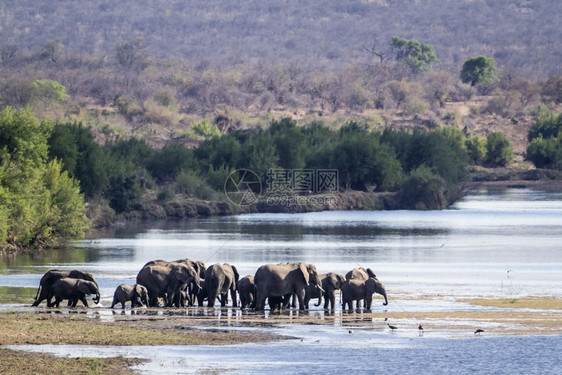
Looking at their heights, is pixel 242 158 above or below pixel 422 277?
above

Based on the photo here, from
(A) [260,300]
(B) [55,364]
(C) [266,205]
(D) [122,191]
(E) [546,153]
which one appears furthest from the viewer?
(E) [546,153]

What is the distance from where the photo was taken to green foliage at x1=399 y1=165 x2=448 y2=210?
9762 cm

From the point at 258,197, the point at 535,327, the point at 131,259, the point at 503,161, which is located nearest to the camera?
the point at 535,327

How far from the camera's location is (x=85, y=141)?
7769cm

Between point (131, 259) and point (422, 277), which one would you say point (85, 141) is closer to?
point (131, 259)

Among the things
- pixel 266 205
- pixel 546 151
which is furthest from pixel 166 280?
pixel 546 151

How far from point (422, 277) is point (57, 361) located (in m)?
24.0

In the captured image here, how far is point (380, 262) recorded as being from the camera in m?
53.5

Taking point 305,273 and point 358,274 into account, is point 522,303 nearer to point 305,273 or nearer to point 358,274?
point 358,274

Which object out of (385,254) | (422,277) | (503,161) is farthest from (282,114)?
(422,277)

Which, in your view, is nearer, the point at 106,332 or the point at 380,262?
the point at 106,332

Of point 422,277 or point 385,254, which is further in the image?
point 385,254

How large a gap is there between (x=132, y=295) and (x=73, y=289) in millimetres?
1679

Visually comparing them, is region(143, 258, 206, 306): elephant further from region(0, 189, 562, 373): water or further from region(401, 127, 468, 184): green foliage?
region(401, 127, 468, 184): green foliage
